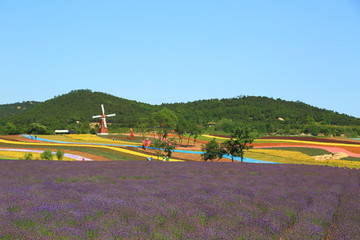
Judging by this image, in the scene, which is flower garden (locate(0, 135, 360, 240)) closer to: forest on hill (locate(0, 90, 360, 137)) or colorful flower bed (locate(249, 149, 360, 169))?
colorful flower bed (locate(249, 149, 360, 169))

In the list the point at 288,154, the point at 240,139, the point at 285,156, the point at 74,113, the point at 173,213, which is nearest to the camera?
the point at 173,213

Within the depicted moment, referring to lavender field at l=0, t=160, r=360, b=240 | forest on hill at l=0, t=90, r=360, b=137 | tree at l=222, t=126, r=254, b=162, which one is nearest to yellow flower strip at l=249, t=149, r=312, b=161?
tree at l=222, t=126, r=254, b=162

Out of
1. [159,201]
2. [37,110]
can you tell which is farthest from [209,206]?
[37,110]

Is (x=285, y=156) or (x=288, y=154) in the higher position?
(x=288, y=154)

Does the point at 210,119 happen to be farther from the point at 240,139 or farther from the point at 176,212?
the point at 176,212

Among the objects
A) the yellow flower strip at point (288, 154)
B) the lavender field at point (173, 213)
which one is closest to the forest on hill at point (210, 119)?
the yellow flower strip at point (288, 154)

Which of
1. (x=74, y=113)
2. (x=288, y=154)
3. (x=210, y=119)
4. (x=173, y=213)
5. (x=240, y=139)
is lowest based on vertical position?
(x=288, y=154)

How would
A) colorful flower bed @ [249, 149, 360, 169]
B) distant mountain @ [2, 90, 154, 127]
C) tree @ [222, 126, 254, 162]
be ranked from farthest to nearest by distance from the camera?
distant mountain @ [2, 90, 154, 127]
colorful flower bed @ [249, 149, 360, 169]
tree @ [222, 126, 254, 162]

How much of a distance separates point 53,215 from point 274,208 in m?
6.24

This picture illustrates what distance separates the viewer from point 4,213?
927 cm

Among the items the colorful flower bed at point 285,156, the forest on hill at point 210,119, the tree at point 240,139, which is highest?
the forest on hill at point 210,119

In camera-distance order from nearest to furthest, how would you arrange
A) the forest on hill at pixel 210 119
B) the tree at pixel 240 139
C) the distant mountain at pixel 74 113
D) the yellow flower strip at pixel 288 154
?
1. the tree at pixel 240 139
2. the yellow flower strip at pixel 288 154
3. the forest on hill at pixel 210 119
4. the distant mountain at pixel 74 113

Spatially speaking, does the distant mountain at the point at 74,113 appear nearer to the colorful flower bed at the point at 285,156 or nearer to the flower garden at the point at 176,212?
the colorful flower bed at the point at 285,156

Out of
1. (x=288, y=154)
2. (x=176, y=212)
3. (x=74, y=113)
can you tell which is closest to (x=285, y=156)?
(x=288, y=154)
